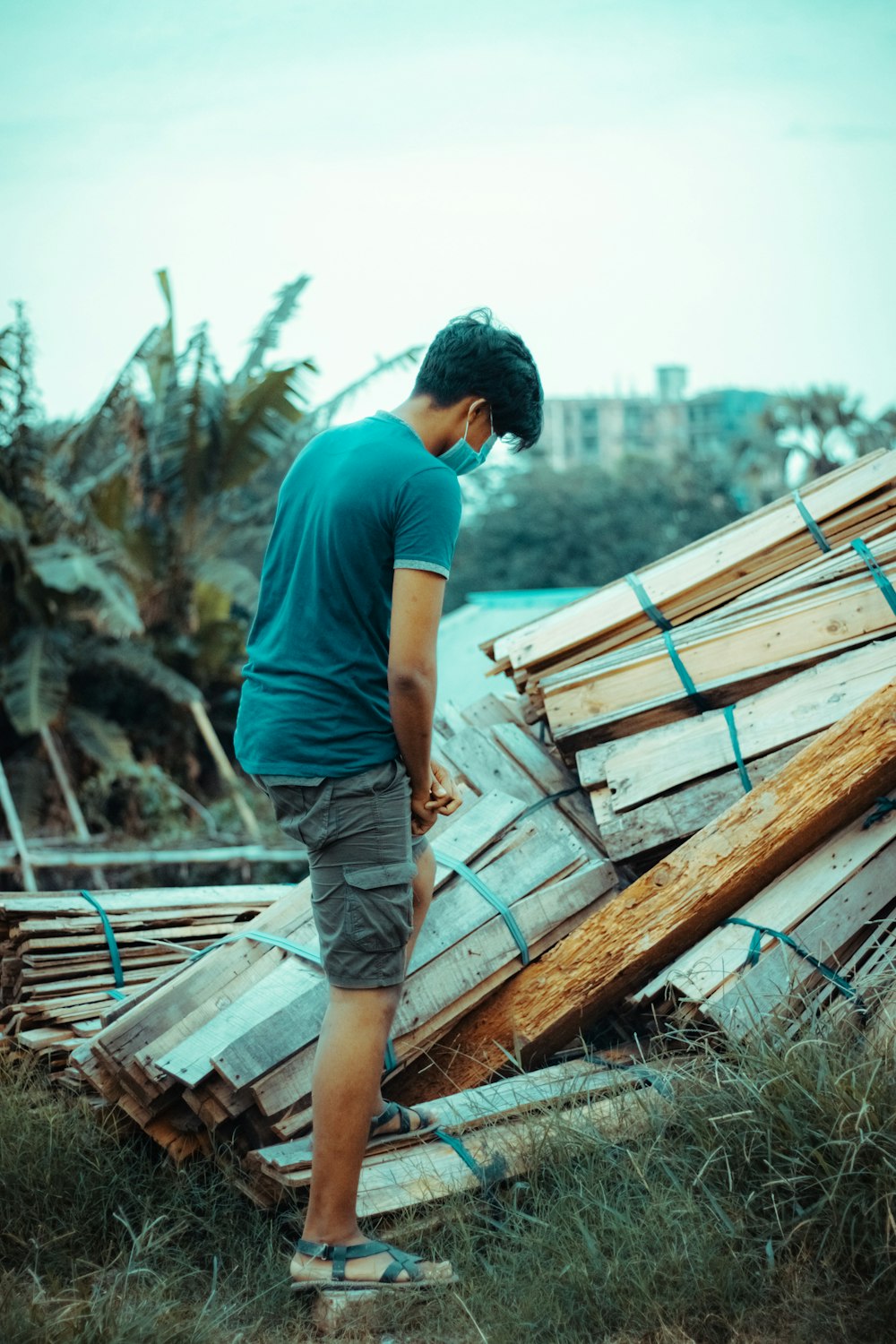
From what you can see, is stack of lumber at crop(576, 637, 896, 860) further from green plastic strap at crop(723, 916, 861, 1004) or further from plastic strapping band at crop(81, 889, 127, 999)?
plastic strapping band at crop(81, 889, 127, 999)

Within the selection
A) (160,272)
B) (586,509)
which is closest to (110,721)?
(160,272)

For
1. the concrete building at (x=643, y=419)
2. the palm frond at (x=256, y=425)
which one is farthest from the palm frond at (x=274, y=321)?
the concrete building at (x=643, y=419)

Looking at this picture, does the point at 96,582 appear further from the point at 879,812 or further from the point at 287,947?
the point at 879,812

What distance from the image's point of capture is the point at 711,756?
417 centimetres

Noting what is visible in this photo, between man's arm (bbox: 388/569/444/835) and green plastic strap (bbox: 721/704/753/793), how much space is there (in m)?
1.72

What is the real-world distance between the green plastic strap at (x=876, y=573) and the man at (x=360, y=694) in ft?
6.56

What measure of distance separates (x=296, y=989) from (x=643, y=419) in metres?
82.9

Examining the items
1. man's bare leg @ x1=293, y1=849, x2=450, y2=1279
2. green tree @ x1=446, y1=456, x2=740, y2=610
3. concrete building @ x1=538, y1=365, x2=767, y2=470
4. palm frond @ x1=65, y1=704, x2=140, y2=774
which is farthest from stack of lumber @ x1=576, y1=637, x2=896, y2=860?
concrete building @ x1=538, y1=365, x2=767, y2=470

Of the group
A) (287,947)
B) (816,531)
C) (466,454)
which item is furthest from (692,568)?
(287,947)

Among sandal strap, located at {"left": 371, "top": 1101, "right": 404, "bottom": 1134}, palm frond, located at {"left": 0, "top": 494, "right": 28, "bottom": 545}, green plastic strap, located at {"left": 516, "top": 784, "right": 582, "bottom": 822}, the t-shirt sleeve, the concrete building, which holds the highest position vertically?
the concrete building

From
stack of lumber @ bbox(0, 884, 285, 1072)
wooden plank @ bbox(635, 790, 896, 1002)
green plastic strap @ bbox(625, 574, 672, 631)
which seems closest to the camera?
wooden plank @ bbox(635, 790, 896, 1002)

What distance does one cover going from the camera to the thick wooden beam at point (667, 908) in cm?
362

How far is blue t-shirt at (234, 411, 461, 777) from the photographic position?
8.92 ft

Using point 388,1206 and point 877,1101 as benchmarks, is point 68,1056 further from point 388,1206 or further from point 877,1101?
point 877,1101
